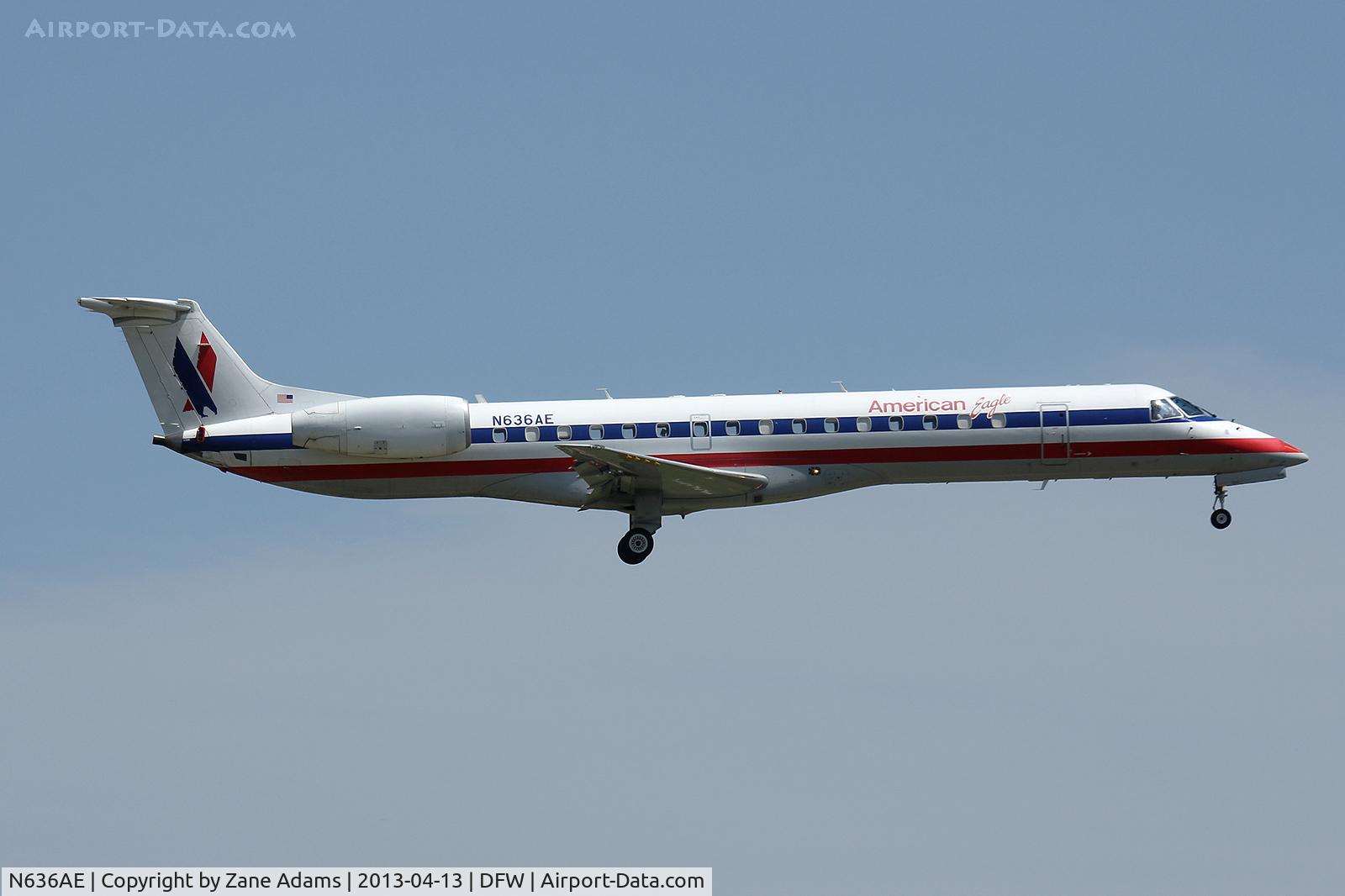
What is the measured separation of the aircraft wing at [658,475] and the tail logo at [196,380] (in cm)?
818

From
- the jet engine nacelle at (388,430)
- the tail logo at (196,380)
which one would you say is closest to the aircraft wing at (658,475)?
the jet engine nacelle at (388,430)

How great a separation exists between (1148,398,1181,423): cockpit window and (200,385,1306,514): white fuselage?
0.20 meters

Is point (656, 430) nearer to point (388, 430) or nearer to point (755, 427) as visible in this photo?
point (755, 427)

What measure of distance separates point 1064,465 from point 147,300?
767 inches

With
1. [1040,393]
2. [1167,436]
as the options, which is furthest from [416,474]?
[1167,436]

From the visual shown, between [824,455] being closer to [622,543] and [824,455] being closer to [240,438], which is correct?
[622,543]

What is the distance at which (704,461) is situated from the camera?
113 ft

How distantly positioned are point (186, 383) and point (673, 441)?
1043 centimetres

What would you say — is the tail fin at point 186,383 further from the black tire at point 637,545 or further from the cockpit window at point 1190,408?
the cockpit window at point 1190,408

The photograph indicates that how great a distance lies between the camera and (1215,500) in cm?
3631

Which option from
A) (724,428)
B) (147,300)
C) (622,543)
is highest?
(147,300)

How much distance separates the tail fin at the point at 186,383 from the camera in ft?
117

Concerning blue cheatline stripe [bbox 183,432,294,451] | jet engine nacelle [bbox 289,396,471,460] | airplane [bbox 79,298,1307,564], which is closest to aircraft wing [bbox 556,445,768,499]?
airplane [bbox 79,298,1307,564]

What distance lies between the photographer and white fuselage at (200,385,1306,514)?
113ft
